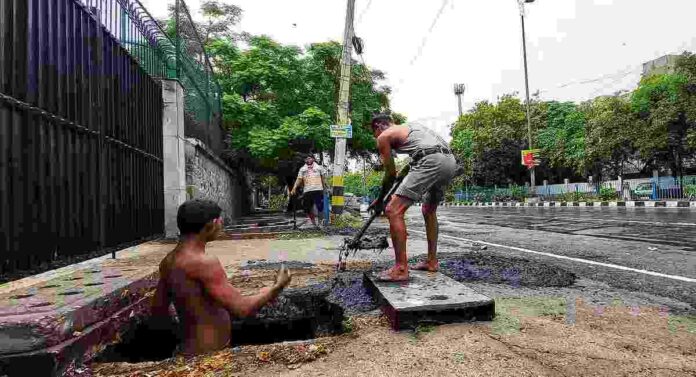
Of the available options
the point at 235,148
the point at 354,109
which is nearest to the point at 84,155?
the point at 235,148

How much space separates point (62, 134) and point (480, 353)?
3.59m

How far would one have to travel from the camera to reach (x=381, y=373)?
1823mm

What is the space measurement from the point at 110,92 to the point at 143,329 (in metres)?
2.92

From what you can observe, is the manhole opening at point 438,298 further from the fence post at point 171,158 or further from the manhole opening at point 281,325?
the fence post at point 171,158

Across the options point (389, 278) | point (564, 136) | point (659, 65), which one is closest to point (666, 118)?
point (564, 136)

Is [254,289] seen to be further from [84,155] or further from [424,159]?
[84,155]

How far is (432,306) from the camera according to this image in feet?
7.71

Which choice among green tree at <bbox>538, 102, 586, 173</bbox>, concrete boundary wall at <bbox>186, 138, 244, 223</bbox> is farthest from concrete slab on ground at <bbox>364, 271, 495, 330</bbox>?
green tree at <bbox>538, 102, 586, 173</bbox>

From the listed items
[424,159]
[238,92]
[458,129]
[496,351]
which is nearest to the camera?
[496,351]

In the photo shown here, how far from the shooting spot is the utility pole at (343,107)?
10.5 meters

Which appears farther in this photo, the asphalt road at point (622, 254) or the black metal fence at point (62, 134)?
the asphalt road at point (622, 254)

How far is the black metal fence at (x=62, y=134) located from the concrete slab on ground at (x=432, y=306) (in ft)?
8.44

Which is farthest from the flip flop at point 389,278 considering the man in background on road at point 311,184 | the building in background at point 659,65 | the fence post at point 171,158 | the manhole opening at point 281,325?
the building in background at point 659,65

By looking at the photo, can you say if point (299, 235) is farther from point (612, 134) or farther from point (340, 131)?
point (612, 134)
